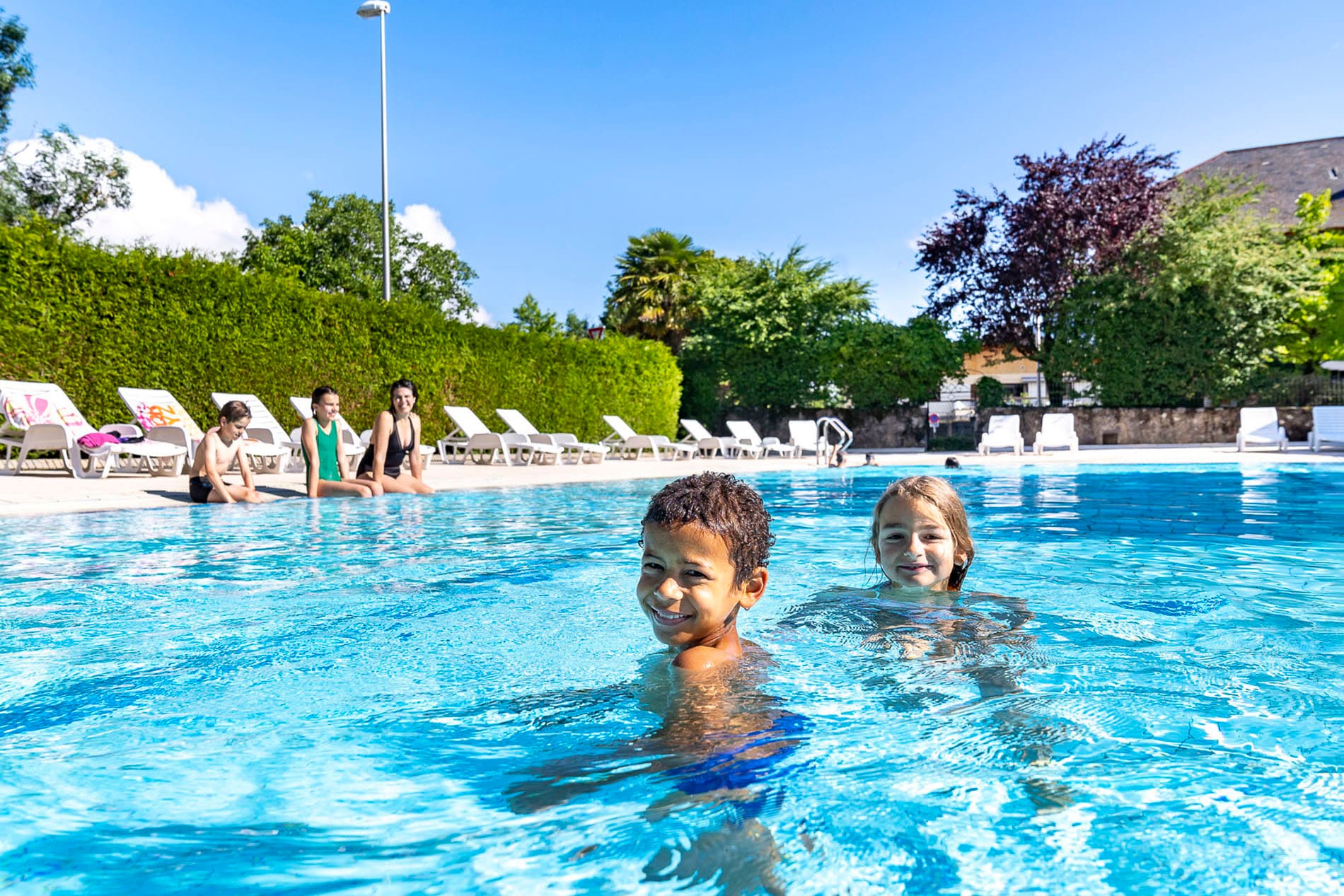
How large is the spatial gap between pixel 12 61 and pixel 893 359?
2753cm

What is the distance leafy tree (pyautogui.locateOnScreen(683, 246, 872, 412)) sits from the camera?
2770 centimetres

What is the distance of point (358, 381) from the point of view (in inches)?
677

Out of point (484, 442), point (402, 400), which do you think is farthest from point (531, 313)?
point (402, 400)

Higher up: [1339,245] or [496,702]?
[1339,245]

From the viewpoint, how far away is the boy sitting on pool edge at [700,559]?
2268 mm

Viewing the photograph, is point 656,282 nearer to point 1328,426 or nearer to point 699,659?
point 1328,426

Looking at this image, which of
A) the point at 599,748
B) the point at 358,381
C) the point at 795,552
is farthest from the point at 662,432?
the point at 599,748

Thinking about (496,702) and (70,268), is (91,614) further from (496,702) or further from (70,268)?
(70,268)

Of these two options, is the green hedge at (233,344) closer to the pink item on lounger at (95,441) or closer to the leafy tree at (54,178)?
the pink item on lounger at (95,441)

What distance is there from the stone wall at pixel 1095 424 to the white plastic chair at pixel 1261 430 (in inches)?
159

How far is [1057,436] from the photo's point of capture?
71.8 ft

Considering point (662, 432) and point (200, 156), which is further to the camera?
point (200, 156)

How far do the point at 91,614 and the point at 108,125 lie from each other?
33.5 m

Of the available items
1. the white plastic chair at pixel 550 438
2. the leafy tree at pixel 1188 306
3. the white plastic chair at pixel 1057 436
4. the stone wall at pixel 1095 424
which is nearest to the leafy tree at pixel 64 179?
the white plastic chair at pixel 550 438
